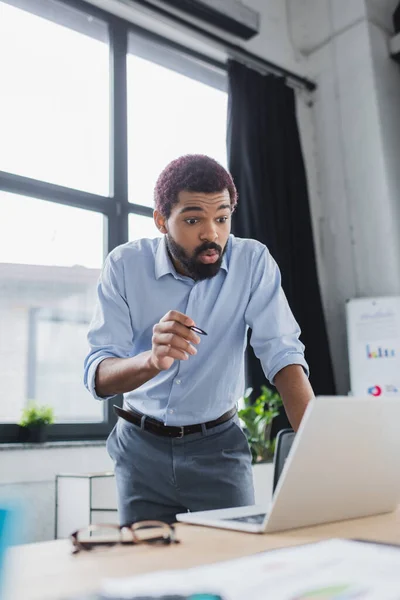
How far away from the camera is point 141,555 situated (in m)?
0.69

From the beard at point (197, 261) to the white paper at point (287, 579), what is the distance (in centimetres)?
81

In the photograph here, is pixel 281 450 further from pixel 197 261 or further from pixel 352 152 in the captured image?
pixel 352 152

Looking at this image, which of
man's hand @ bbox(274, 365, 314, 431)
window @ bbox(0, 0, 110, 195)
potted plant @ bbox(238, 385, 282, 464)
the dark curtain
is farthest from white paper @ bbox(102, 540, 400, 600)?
the dark curtain

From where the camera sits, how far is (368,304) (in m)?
3.76

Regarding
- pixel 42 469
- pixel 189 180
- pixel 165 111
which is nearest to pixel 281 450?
pixel 189 180

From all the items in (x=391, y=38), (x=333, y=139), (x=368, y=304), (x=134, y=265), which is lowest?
(x=134, y=265)

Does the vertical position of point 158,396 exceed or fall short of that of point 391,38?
it falls short

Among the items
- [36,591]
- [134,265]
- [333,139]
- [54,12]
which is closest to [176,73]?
[54,12]

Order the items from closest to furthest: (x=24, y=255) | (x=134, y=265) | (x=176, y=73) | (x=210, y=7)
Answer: (x=134, y=265) < (x=24, y=255) < (x=210, y=7) < (x=176, y=73)

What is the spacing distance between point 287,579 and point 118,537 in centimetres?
27

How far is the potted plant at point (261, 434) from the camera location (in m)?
2.95

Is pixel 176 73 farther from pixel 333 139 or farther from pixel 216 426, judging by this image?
pixel 216 426

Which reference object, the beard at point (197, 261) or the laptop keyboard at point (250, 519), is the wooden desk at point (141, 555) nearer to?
the laptop keyboard at point (250, 519)

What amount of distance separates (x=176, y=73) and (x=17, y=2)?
1.10m
